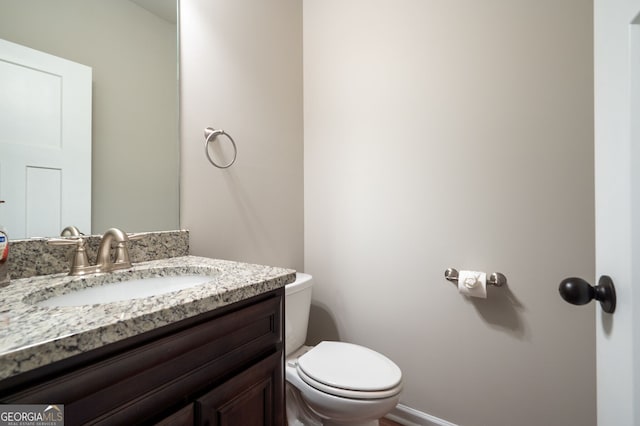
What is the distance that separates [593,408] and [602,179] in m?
1.10

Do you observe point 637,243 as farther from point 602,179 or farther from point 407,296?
point 407,296

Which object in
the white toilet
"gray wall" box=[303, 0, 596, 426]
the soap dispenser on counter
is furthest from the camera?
"gray wall" box=[303, 0, 596, 426]

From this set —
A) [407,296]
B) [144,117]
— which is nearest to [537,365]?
[407,296]

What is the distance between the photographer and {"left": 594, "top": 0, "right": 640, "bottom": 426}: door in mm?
422

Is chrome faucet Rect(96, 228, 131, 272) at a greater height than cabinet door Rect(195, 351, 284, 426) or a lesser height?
greater

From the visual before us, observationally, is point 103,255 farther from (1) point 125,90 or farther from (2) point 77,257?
(1) point 125,90

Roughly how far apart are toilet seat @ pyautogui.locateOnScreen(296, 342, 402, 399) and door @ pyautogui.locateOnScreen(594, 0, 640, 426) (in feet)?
2.03

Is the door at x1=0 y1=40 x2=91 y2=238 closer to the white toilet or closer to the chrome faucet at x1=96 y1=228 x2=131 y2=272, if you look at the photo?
the chrome faucet at x1=96 y1=228 x2=131 y2=272

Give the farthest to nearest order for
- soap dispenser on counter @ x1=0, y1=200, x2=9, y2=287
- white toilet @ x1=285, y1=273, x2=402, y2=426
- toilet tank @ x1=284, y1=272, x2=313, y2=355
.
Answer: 1. toilet tank @ x1=284, y1=272, x2=313, y2=355
2. white toilet @ x1=285, y1=273, x2=402, y2=426
3. soap dispenser on counter @ x1=0, y1=200, x2=9, y2=287

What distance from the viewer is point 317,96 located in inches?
69.1

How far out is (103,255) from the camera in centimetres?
86

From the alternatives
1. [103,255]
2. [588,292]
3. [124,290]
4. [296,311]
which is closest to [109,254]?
[103,255]

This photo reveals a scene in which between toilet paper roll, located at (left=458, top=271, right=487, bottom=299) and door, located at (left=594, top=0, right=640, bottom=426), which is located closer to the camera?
door, located at (left=594, top=0, right=640, bottom=426)

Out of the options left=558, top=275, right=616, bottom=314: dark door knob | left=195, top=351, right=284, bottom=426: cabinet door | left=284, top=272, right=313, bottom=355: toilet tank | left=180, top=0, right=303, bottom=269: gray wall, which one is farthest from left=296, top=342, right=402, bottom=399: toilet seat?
left=558, top=275, right=616, bottom=314: dark door knob
